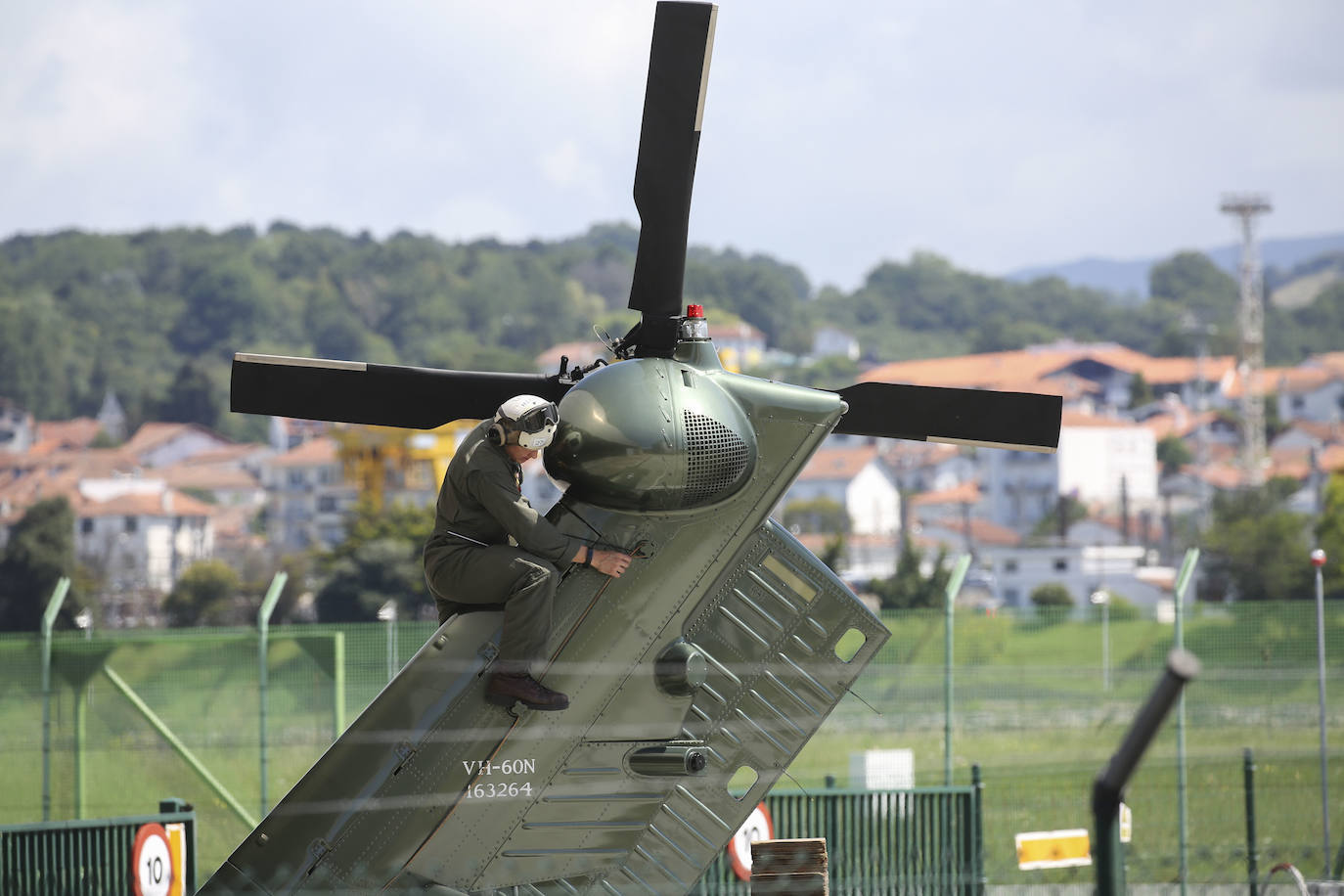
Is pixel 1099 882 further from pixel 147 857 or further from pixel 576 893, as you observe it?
pixel 147 857

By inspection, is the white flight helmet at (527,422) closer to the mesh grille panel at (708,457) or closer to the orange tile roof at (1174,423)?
the mesh grille panel at (708,457)

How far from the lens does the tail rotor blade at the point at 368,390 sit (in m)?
7.23

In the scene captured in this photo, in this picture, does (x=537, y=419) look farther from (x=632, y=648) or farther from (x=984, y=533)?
(x=984, y=533)

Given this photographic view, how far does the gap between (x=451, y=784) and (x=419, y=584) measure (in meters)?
50.4

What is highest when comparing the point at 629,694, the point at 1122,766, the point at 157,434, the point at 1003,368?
the point at 1003,368

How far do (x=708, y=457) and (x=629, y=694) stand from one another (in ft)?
3.47

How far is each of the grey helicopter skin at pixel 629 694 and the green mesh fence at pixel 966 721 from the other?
17.1ft

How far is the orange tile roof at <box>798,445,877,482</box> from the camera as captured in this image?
417 ft

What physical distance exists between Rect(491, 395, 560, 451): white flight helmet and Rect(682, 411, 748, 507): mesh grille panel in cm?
68

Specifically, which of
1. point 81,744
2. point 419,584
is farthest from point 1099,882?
point 419,584

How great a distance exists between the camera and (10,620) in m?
66.9

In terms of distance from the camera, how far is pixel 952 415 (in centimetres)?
761

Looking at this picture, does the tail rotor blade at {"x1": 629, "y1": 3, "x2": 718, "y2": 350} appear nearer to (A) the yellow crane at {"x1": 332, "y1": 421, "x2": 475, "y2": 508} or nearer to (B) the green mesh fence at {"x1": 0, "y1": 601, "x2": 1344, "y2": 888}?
(B) the green mesh fence at {"x1": 0, "y1": 601, "x2": 1344, "y2": 888}

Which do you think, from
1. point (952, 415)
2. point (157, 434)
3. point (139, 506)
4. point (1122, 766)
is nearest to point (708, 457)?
point (952, 415)
